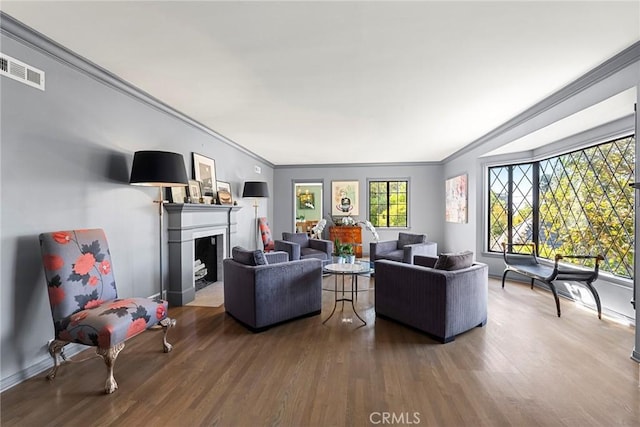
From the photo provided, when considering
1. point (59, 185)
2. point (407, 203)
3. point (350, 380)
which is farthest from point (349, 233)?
point (59, 185)

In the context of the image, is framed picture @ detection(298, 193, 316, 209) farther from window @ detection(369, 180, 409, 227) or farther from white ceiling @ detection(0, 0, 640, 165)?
white ceiling @ detection(0, 0, 640, 165)

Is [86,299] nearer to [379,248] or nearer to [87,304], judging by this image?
[87,304]

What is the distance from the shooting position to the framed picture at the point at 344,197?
750 centimetres

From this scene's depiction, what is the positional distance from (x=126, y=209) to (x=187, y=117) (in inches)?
60.2

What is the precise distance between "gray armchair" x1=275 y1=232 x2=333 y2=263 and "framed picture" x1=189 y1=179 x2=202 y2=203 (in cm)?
171

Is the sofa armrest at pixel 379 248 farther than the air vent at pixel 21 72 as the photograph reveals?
Yes

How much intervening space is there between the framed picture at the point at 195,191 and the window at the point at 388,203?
15.1ft

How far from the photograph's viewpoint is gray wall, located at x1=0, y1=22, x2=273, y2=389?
194 cm

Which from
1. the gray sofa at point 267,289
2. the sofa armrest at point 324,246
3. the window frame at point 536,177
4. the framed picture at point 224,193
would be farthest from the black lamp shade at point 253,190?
the window frame at point 536,177

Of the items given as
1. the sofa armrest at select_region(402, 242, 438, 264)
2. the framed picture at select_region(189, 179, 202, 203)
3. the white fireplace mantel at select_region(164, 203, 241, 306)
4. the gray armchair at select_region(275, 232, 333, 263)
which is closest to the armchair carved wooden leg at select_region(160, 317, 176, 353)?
the white fireplace mantel at select_region(164, 203, 241, 306)

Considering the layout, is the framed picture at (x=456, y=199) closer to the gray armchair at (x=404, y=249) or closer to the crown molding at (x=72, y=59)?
the gray armchair at (x=404, y=249)

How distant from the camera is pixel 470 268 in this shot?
9.12 ft

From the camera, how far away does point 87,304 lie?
213cm

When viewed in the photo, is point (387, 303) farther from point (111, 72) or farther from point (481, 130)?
point (111, 72)
